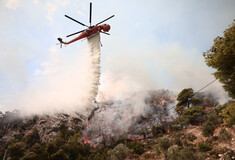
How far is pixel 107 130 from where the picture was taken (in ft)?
228

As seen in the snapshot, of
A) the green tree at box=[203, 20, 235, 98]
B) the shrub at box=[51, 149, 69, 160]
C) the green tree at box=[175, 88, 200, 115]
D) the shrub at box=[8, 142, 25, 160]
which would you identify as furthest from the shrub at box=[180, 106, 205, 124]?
the shrub at box=[8, 142, 25, 160]

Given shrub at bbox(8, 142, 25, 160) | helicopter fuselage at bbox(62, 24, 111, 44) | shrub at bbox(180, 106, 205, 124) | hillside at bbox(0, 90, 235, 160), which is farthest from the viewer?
shrub at bbox(8, 142, 25, 160)

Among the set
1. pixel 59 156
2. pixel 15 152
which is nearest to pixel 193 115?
pixel 59 156

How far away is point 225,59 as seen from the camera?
9211 mm

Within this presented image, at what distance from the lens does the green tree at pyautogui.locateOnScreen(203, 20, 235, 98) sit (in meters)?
8.76

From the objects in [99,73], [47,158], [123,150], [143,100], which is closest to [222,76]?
[99,73]

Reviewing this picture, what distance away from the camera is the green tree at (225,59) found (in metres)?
8.76

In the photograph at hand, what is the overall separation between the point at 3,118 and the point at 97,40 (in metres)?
109

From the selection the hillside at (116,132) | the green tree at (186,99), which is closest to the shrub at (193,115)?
the hillside at (116,132)

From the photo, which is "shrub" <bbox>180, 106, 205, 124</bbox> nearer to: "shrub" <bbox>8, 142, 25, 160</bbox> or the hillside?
the hillside

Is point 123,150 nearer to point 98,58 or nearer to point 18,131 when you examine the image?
point 98,58

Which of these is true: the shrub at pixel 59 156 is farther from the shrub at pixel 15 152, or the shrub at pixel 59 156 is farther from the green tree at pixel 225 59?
the green tree at pixel 225 59

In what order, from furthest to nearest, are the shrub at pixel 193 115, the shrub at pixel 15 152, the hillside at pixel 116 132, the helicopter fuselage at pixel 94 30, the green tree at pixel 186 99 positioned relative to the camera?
the green tree at pixel 186 99
the shrub at pixel 15 152
the shrub at pixel 193 115
the hillside at pixel 116 132
the helicopter fuselage at pixel 94 30

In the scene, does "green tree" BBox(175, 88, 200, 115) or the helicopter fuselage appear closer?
the helicopter fuselage
